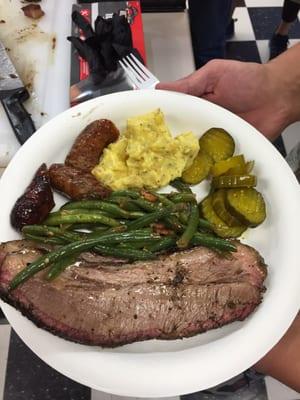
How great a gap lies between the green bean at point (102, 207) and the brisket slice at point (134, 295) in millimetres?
213

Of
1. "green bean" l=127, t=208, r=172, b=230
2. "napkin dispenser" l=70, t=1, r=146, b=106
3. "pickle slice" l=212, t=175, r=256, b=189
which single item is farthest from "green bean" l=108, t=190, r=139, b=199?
"napkin dispenser" l=70, t=1, r=146, b=106

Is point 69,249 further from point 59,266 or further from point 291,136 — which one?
point 291,136

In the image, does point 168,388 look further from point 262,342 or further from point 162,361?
point 262,342

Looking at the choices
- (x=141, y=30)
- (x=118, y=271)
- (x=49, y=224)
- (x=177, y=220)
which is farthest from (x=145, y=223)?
(x=141, y=30)

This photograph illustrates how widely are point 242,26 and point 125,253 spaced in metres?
2.83

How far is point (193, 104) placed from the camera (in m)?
2.03

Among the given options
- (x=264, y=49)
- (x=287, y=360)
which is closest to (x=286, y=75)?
(x=287, y=360)

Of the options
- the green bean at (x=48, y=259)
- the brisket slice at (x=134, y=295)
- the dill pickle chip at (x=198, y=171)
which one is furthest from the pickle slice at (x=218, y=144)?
the green bean at (x=48, y=259)

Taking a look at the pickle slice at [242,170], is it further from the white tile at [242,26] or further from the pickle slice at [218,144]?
the white tile at [242,26]

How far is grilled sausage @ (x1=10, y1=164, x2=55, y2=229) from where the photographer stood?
172cm

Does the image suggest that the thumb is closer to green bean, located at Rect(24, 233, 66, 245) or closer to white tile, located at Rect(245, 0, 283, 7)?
green bean, located at Rect(24, 233, 66, 245)

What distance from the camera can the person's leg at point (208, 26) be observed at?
2932 mm

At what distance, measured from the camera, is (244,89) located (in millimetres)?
2184

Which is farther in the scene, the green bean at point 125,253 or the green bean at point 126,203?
the green bean at point 126,203
